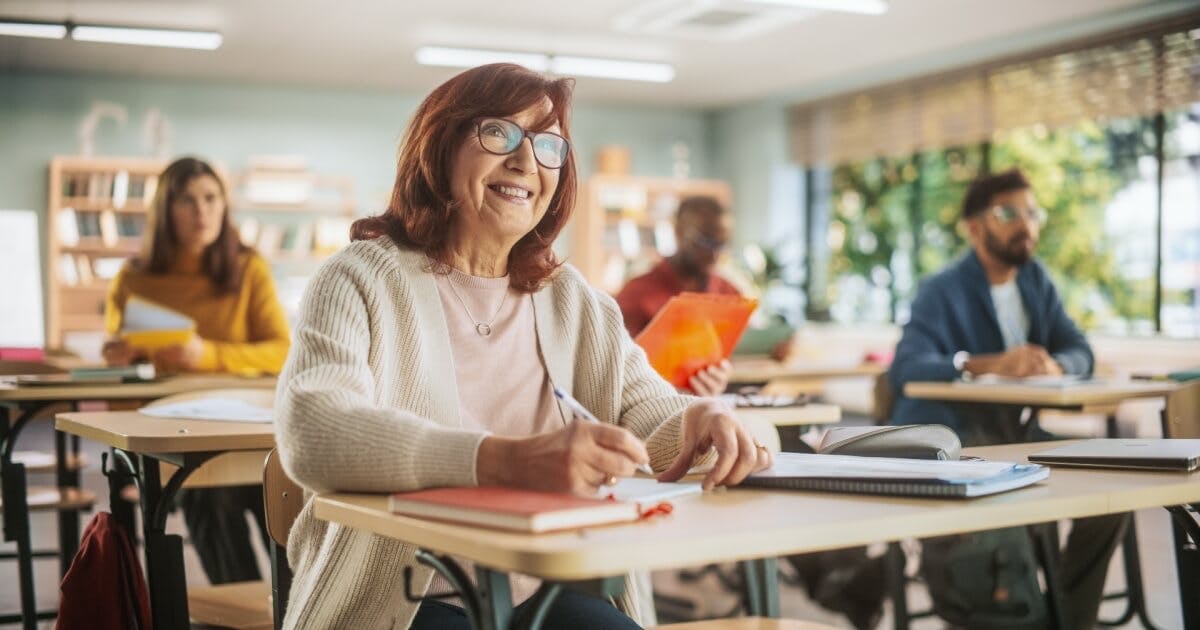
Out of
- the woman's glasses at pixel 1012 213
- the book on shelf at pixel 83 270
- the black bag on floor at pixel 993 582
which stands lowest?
the black bag on floor at pixel 993 582

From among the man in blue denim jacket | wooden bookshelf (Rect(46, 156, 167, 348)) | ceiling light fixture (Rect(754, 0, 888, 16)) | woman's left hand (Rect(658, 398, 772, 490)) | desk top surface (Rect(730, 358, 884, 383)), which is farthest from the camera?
wooden bookshelf (Rect(46, 156, 167, 348))

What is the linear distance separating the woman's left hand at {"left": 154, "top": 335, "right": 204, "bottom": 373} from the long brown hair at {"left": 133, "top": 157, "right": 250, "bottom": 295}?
39 cm

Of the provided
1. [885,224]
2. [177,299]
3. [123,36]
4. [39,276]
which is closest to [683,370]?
[177,299]

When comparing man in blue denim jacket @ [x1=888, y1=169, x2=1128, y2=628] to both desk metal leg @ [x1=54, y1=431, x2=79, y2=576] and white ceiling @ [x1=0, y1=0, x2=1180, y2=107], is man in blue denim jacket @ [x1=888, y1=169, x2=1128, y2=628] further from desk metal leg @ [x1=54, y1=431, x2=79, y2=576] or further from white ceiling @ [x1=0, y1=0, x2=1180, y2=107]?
white ceiling @ [x1=0, y1=0, x2=1180, y2=107]

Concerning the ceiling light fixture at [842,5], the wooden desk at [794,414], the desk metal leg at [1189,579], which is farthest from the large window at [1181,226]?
the desk metal leg at [1189,579]

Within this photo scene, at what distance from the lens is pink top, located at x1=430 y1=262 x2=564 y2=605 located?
156cm

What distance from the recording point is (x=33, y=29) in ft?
24.6

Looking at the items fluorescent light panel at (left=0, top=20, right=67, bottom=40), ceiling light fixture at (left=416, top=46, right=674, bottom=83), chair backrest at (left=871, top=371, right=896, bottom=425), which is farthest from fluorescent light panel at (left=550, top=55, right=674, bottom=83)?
chair backrest at (left=871, top=371, right=896, bottom=425)

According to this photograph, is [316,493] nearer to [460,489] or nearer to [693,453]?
[460,489]

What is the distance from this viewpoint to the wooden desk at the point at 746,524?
0.93m

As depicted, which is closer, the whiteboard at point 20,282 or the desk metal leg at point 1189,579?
the desk metal leg at point 1189,579

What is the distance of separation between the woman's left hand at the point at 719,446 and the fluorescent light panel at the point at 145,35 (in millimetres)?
7047

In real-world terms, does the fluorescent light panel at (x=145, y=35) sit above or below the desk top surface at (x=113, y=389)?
above

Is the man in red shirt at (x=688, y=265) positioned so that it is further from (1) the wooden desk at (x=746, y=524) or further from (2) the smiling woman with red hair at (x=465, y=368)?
(1) the wooden desk at (x=746, y=524)
